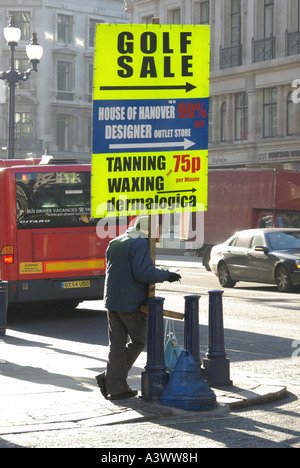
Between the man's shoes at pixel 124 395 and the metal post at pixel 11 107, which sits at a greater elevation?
the metal post at pixel 11 107

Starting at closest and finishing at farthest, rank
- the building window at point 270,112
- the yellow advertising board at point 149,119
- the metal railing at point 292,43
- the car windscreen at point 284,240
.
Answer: the yellow advertising board at point 149,119 < the car windscreen at point 284,240 < the metal railing at point 292,43 < the building window at point 270,112

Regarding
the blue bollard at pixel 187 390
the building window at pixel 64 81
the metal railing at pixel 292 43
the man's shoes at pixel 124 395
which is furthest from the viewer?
the building window at pixel 64 81

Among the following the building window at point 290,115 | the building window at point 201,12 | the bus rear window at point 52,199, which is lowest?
the bus rear window at point 52,199

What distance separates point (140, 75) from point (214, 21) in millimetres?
41638

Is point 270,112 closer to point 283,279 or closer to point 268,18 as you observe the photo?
point 268,18

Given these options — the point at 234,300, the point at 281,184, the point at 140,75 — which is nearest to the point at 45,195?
the point at 234,300

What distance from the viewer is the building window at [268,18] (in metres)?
45.2

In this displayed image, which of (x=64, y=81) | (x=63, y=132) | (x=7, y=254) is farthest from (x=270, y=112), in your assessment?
(x=64, y=81)

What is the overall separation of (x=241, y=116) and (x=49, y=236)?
106 feet

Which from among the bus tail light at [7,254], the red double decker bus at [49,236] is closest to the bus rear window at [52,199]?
the red double decker bus at [49,236]

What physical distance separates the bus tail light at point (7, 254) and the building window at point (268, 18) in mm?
31685

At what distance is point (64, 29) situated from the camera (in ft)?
257

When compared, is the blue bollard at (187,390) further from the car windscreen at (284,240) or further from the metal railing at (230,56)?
the metal railing at (230,56)

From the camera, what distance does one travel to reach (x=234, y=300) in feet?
63.6
